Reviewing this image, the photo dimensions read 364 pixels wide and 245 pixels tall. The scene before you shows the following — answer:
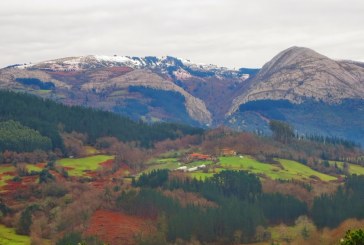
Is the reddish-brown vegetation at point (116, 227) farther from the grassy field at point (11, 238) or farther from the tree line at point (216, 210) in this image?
the grassy field at point (11, 238)

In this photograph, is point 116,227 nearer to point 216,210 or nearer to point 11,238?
point 11,238

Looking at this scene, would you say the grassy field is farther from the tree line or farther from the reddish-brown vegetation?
the tree line

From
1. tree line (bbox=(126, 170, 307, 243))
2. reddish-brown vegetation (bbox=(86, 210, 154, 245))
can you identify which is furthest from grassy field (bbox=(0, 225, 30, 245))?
tree line (bbox=(126, 170, 307, 243))

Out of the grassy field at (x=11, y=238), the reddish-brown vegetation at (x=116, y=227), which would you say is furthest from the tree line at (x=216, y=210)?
the grassy field at (x=11, y=238)

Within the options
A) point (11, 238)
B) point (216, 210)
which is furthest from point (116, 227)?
point (216, 210)

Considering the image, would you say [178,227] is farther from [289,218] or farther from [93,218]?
[289,218]

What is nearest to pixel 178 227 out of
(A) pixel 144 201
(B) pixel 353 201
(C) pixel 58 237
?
(A) pixel 144 201
